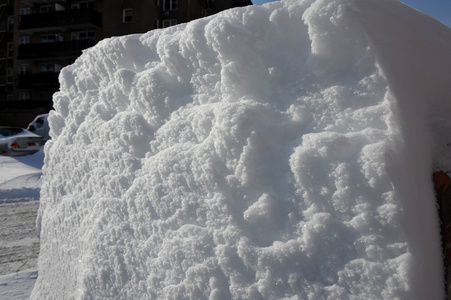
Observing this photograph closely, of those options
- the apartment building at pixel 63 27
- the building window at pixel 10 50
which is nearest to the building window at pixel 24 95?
the apartment building at pixel 63 27

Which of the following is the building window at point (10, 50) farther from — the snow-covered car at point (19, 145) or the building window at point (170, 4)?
the snow-covered car at point (19, 145)

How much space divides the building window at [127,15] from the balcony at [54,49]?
2776mm

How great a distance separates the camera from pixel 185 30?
160 cm

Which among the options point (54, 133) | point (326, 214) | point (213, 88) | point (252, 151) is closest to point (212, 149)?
point (252, 151)

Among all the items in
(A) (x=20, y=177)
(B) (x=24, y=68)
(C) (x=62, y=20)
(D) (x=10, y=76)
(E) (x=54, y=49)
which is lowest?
(A) (x=20, y=177)

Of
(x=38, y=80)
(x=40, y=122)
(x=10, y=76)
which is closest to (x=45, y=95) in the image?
(x=38, y=80)

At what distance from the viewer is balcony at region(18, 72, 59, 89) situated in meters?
27.6

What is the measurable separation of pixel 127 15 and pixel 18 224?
79.2 ft

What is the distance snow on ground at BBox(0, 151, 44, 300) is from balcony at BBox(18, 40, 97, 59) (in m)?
16.9

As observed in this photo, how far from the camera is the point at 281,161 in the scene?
1.22 meters

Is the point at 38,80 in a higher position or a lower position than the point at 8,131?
higher

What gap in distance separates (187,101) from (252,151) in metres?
0.44

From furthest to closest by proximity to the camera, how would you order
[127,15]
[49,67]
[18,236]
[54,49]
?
[49,67] < [54,49] < [127,15] < [18,236]

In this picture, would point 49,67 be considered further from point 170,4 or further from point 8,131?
point 8,131
